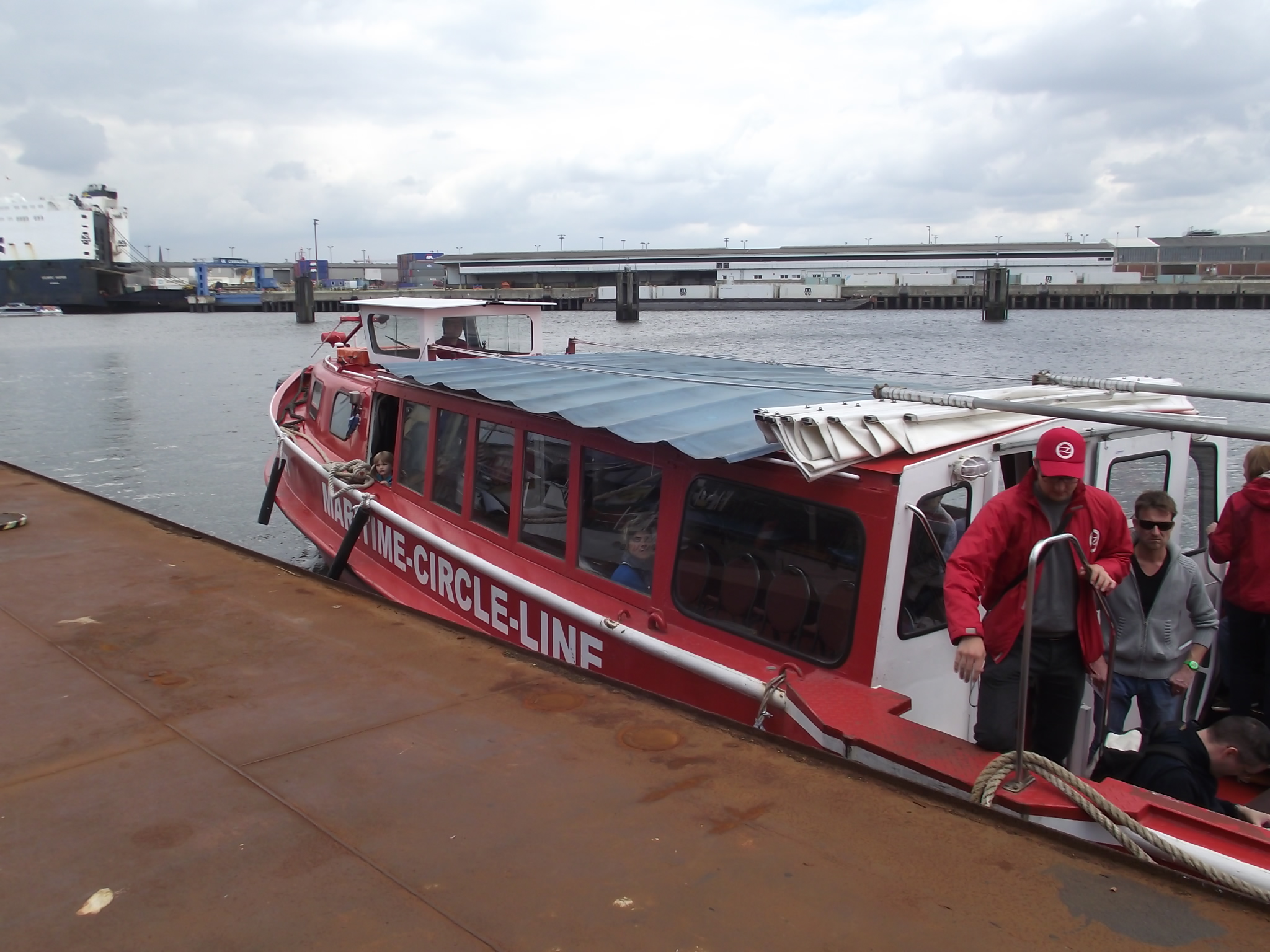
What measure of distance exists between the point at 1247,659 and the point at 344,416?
27.3 ft

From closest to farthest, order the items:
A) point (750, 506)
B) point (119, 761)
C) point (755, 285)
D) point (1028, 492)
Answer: point (119, 761) < point (1028, 492) < point (750, 506) < point (755, 285)

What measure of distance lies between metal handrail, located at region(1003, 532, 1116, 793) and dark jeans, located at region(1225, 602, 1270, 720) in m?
1.17

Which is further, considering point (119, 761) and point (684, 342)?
point (684, 342)

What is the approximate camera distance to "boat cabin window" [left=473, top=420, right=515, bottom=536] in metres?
6.51

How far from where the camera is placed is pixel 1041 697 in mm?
3607

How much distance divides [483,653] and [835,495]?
5.82 ft

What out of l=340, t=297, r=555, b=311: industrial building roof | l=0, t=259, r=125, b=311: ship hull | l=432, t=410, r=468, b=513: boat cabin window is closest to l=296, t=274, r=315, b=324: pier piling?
l=0, t=259, r=125, b=311: ship hull

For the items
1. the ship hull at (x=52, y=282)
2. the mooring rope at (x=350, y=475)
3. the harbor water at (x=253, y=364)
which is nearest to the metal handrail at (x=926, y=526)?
Result: the harbor water at (x=253, y=364)

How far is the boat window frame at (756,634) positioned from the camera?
13.8ft

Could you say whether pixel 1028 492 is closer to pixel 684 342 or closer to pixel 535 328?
pixel 535 328

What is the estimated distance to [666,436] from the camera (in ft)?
15.7

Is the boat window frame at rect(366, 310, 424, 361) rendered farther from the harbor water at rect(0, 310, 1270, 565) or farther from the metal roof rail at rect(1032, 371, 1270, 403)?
the metal roof rail at rect(1032, 371, 1270, 403)

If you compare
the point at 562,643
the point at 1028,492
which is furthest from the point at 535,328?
the point at 1028,492

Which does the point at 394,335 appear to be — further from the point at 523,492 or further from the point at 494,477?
the point at 523,492
